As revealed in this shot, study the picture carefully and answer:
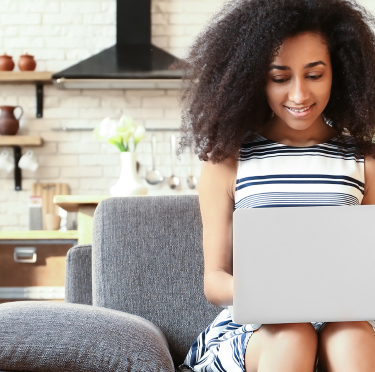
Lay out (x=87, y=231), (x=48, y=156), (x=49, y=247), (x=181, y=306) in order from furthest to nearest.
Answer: (x=48, y=156) → (x=49, y=247) → (x=87, y=231) → (x=181, y=306)

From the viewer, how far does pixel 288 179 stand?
46.7 inches

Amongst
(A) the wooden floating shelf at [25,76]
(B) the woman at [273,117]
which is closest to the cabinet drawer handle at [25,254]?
(A) the wooden floating shelf at [25,76]

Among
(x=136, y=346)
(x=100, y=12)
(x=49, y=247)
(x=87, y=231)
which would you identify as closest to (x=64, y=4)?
(x=100, y=12)

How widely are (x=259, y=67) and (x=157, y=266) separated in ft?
1.67

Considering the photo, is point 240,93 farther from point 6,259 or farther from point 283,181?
point 6,259

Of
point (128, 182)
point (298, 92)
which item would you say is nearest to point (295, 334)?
point (298, 92)

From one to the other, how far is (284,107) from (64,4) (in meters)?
3.02

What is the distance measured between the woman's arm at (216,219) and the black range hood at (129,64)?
2.23 meters

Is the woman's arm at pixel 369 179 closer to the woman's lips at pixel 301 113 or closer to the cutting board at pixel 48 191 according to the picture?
the woman's lips at pixel 301 113

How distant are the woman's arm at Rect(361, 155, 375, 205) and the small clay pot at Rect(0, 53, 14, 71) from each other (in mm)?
2939

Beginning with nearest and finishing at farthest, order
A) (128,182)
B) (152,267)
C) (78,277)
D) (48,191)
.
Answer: (152,267) → (78,277) → (128,182) → (48,191)

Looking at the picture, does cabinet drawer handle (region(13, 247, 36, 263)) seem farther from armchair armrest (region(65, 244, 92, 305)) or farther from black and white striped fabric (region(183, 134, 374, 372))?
black and white striped fabric (region(183, 134, 374, 372))

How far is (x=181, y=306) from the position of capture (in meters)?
1.32

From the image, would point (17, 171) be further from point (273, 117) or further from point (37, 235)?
point (273, 117)
